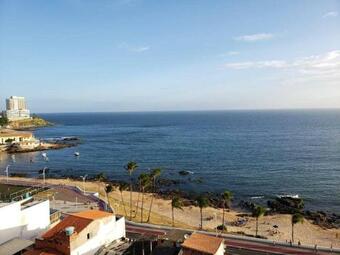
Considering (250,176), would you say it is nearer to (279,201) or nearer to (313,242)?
(279,201)

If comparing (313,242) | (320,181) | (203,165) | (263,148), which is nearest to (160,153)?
(203,165)

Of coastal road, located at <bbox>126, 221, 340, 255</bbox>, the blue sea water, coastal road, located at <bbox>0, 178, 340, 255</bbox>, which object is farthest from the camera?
the blue sea water

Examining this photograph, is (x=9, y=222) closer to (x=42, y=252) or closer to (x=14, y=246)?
(x=14, y=246)

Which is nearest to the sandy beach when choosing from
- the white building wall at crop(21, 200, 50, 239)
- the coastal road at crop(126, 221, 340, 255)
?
the coastal road at crop(126, 221, 340, 255)

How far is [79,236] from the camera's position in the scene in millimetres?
25625

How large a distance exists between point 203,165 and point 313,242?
160ft

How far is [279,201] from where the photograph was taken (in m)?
60.6

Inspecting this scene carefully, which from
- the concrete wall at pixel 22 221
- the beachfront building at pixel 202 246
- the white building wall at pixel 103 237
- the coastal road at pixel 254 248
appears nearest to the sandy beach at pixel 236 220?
→ the coastal road at pixel 254 248

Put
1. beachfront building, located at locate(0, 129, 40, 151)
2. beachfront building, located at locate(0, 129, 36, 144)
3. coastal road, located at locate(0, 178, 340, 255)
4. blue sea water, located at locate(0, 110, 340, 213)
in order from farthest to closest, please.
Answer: beachfront building, located at locate(0, 129, 36, 144)
beachfront building, located at locate(0, 129, 40, 151)
blue sea water, located at locate(0, 110, 340, 213)
coastal road, located at locate(0, 178, 340, 255)

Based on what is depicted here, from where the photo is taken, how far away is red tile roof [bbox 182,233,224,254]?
23.3 m

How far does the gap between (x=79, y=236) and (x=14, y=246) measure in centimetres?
489

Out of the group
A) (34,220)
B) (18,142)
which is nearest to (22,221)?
(34,220)

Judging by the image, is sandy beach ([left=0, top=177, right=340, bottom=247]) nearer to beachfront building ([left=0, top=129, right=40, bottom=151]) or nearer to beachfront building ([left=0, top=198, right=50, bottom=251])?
beachfront building ([left=0, top=198, right=50, bottom=251])

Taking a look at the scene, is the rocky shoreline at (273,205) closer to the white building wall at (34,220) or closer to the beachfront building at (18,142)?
the white building wall at (34,220)
